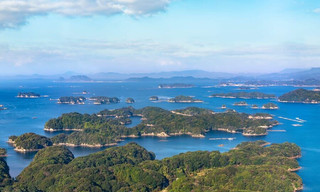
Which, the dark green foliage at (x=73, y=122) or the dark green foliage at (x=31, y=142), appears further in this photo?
the dark green foliage at (x=73, y=122)

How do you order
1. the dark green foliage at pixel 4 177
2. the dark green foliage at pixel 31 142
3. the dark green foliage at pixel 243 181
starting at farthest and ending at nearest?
the dark green foliage at pixel 31 142
the dark green foliage at pixel 4 177
the dark green foliage at pixel 243 181

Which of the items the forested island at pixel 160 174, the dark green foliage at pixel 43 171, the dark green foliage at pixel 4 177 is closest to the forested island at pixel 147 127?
the dark green foliage at pixel 43 171

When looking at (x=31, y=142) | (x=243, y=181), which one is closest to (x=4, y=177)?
(x=31, y=142)

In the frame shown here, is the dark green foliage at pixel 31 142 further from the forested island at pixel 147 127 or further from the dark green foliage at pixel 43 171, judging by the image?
the dark green foliage at pixel 43 171

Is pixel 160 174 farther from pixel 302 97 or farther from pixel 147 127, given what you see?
pixel 302 97

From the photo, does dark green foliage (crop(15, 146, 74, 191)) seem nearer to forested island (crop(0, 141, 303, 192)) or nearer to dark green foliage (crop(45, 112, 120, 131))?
forested island (crop(0, 141, 303, 192))

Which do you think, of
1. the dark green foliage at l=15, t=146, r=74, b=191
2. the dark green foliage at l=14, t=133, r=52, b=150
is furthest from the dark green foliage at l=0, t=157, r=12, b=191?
the dark green foliage at l=14, t=133, r=52, b=150

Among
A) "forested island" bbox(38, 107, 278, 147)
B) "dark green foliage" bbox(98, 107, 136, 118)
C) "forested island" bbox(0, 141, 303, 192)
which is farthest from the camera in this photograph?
"dark green foliage" bbox(98, 107, 136, 118)

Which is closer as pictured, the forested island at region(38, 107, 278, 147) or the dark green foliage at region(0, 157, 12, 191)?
the dark green foliage at region(0, 157, 12, 191)
